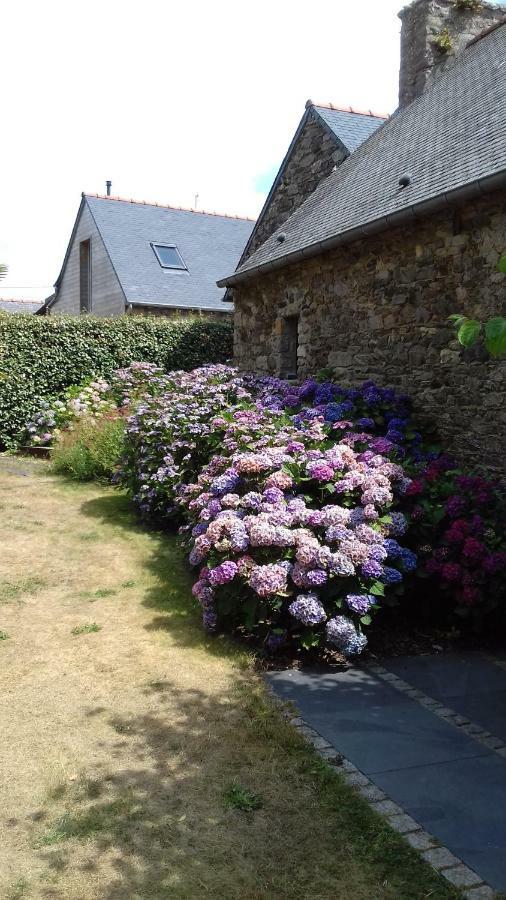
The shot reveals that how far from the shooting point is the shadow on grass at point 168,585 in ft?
16.4

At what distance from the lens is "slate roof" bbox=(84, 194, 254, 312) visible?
65.2 feet

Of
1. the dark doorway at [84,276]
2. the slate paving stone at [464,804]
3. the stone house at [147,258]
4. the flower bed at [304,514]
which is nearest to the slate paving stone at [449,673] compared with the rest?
the flower bed at [304,514]

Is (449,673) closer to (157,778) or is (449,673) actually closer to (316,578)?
(316,578)

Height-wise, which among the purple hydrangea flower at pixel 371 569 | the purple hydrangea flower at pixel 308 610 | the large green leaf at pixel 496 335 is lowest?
the purple hydrangea flower at pixel 308 610

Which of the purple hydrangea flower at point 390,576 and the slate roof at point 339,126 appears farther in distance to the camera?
the slate roof at point 339,126

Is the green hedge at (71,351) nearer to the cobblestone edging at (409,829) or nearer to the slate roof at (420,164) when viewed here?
the slate roof at (420,164)

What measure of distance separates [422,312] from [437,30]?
733cm

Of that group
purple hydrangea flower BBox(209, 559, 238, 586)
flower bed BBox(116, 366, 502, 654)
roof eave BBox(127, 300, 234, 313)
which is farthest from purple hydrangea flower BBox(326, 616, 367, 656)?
roof eave BBox(127, 300, 234, 313)

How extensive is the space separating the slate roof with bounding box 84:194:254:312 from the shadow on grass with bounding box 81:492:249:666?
11629 mm

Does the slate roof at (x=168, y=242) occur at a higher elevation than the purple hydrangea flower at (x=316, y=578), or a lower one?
higher

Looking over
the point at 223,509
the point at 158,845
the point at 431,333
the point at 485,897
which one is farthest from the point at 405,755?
the point at 431,333

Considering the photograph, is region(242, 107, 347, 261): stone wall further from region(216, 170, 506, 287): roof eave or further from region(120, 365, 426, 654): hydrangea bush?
region(120, 365, 426, 654): hydrangea bush

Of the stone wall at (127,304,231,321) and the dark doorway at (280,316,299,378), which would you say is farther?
the stone wall at (127,304,231,321)

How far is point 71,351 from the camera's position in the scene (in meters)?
13.7
